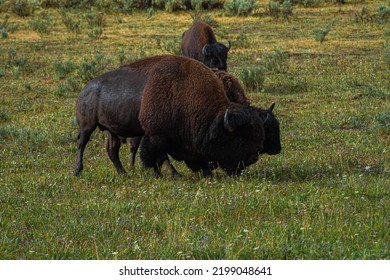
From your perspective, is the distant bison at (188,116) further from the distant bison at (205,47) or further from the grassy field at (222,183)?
the distant bison at (205,47)

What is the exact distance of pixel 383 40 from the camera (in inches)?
942

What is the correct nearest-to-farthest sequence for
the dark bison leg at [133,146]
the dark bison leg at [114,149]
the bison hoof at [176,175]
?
1. the bison hoof at [176,175]
2. the dark bison leg at [114,149]
3. the dark bison leg at [133,146]

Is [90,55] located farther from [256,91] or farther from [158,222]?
[158,222]

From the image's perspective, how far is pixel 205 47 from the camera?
17.2 m

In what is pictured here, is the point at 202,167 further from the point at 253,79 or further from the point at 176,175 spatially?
the point at 253,79

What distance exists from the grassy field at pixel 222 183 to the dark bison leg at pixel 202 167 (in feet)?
0.46

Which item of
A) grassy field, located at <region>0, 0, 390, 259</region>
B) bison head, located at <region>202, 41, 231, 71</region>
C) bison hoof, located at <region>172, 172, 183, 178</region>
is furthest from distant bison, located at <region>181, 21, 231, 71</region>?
bison hoof, located at <region>172, 172, 183, 178</region>

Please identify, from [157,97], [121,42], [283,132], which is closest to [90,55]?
[121,42]

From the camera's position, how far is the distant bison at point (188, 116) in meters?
8.73

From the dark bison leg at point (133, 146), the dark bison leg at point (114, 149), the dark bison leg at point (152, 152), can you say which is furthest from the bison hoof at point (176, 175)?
the dark bison leg at point (133, 146)

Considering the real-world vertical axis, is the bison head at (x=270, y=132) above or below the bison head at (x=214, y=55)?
above

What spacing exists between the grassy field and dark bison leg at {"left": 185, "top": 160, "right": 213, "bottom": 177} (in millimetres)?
139

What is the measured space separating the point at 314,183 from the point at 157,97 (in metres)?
2.10
